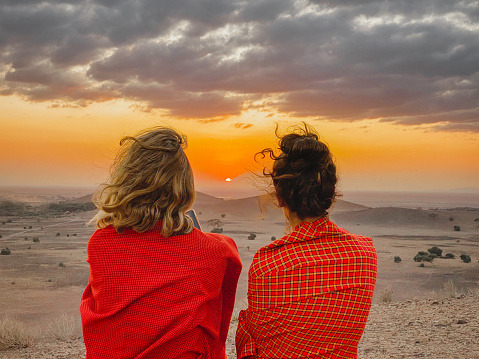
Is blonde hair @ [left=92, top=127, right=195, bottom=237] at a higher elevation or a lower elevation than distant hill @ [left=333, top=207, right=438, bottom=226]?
higher

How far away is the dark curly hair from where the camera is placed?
240cm

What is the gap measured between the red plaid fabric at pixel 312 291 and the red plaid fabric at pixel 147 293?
28 cm

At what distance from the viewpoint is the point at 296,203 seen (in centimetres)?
242

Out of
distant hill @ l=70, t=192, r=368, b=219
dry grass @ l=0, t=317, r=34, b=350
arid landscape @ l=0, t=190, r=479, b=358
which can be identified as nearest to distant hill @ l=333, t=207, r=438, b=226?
arid landscape @ l=0, t=190, r=479, b=358

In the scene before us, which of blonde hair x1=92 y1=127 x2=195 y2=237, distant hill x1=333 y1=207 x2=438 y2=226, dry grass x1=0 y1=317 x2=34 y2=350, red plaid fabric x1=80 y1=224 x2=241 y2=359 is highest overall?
blonde hair x1=92 y1=127 x2=195 y2=237

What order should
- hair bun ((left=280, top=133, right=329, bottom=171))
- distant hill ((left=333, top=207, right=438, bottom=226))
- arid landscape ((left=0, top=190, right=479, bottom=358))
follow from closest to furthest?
hair bun ((left=280, top=133, right=329, bottom=171)) < arid landscape ((left=0, top=190, right=479, bottom=358)) < distant hill ((left=333, top=207, right=438, bottom=226))

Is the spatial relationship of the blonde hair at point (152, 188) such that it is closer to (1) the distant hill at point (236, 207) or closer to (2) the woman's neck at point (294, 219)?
(2) the woman's neck at point (294, 219)

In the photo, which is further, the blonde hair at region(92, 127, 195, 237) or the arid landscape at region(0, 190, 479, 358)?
the arid landscape at region(0, 190, 479, 358)

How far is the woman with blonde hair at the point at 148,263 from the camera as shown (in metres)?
2.32

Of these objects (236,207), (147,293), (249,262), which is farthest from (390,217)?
(147,293)

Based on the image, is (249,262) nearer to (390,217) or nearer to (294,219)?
(294,219)

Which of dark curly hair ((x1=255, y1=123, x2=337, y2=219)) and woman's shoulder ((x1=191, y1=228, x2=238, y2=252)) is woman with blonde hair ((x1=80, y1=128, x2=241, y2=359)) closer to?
woman's shoulder ((x1=191, y1=228, x2=238, y2=252))

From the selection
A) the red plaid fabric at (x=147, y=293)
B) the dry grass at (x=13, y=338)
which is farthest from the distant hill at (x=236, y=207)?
the red plaid fabric at (x=147, y=293)

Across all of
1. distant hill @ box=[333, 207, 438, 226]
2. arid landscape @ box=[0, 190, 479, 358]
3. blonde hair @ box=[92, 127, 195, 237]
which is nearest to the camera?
blonde hair @ box=[92, 127, 195, 237]
